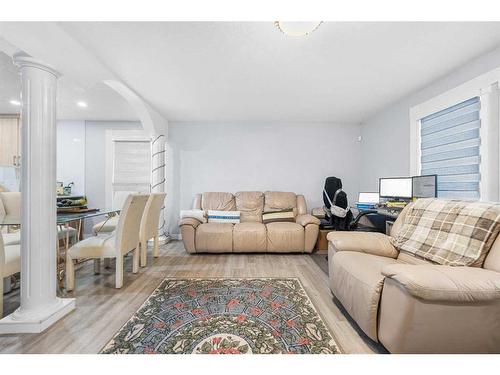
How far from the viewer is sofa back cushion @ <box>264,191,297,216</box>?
13.5 ft

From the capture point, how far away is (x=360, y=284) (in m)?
1.49

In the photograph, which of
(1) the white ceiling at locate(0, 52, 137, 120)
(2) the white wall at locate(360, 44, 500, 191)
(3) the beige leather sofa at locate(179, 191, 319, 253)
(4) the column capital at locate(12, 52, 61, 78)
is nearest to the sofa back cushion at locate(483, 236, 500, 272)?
(2) the white wall at locate(360, 44, 500, 191)

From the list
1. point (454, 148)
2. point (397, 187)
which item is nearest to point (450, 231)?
point (454, 148)

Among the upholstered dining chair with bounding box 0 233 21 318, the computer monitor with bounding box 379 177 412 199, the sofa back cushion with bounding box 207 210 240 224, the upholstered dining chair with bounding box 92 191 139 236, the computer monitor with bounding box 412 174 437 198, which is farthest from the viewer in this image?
the sofa back cushion with bounding box 207 210 240 224

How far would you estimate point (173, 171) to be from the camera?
4508 mm

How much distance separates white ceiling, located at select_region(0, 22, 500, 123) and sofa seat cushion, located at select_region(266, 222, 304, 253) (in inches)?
79.0

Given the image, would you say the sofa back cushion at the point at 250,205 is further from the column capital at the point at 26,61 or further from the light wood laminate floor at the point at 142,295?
the column capital at the point at 26,61

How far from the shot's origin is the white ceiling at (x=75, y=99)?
2740 mm

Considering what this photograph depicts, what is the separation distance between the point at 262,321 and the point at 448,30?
2768mm

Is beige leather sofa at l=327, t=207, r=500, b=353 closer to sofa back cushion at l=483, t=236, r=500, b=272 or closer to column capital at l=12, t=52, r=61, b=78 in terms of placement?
sofa back cushion at l=483, t=236, r=500, b=272

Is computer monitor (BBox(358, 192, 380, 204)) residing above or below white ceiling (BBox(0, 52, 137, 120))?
below

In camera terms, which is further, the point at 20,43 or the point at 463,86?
the point at 463,86
